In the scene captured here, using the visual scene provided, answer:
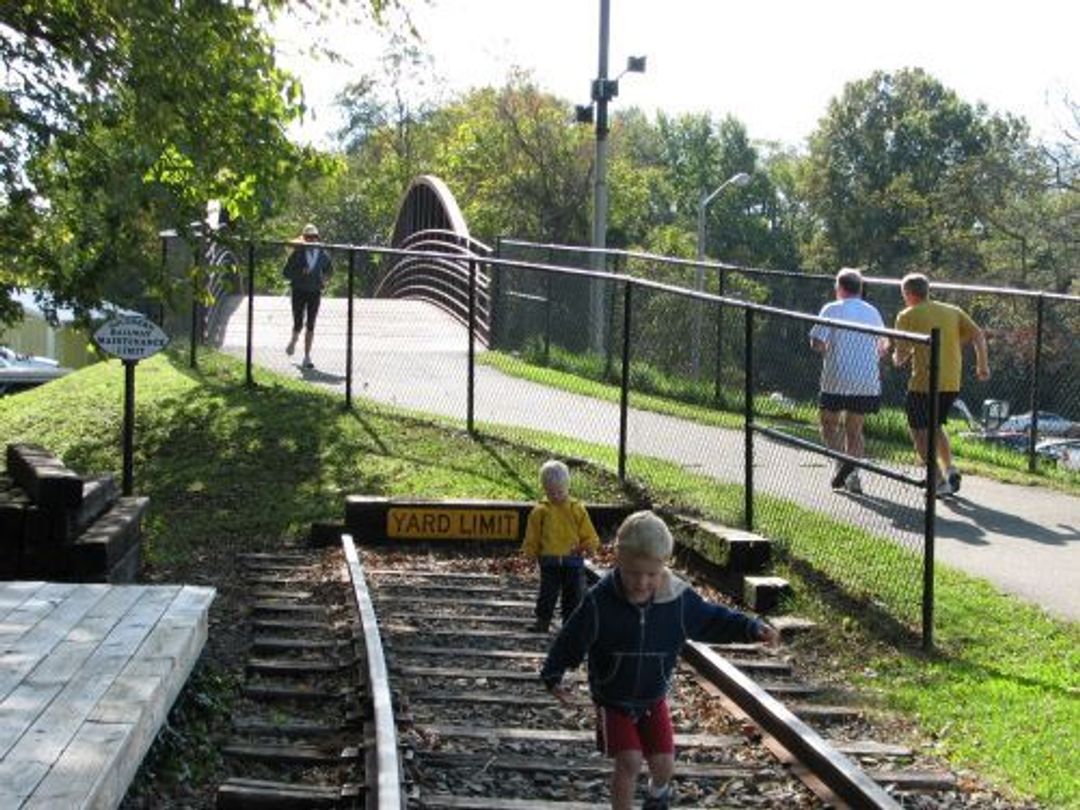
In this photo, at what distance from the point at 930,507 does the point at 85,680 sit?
5.10m

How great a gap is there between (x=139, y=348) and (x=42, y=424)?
5.73 metres

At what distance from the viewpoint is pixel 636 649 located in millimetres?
5887

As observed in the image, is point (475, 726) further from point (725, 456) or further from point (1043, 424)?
point (1043, 424)

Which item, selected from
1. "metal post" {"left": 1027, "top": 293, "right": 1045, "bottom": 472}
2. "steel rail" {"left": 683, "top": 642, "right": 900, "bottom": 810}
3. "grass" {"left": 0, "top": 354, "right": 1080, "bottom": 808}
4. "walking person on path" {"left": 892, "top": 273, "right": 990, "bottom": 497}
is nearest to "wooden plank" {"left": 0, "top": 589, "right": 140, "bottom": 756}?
"grass" {"left": 0, "top": 354, "right": 1080, "bottom": 808}

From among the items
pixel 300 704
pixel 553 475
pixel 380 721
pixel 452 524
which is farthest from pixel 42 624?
pixel 452 524

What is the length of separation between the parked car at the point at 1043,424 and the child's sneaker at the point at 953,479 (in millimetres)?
3195

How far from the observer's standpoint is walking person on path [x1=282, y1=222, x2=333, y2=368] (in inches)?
851

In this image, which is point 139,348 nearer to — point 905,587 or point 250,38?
point 250,38

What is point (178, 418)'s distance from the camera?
59.2 ft

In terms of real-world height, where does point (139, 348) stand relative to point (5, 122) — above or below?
below

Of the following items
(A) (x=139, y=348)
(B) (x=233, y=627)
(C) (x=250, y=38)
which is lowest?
(B) (x=233, y=627)

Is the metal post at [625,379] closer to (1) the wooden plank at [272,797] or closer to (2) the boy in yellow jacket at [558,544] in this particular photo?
(2) the boy in yellow jacket at [558,544]

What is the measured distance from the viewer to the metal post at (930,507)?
9.70 metres

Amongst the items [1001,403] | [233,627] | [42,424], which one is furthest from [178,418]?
[1001,403]
